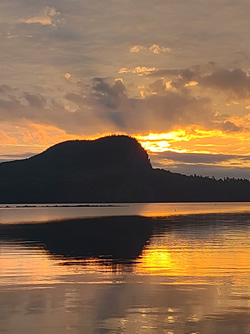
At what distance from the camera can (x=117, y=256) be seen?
44688 millimetres

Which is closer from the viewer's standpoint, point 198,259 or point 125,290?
point 125,290

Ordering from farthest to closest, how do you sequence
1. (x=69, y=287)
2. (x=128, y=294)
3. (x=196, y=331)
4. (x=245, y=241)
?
(x=245, y=241)
(x=69, y=287)
(x=128, y=294)
(x=196, y=331)

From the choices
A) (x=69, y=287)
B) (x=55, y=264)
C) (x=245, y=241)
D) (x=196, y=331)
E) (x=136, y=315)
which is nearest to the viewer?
(x=196, y=331)

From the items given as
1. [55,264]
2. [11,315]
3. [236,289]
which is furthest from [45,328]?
[55,264]

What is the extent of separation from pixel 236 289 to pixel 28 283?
1074 cm

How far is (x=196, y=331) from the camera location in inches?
742

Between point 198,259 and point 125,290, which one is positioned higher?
point 198,259

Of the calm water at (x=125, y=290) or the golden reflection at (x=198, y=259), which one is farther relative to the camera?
the golden reflection at (x=198, y=259)

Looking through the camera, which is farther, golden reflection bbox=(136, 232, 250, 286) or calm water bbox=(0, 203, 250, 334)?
golden reflection bbox=(136, 232, 250, 286)

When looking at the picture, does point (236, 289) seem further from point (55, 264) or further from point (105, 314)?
point (55, 264)

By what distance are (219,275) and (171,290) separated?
254 inches

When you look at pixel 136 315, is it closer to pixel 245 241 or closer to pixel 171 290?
pixel 171 290

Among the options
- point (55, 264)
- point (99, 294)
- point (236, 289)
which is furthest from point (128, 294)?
point (55, 264)

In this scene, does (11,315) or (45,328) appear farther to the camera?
(11,315)
